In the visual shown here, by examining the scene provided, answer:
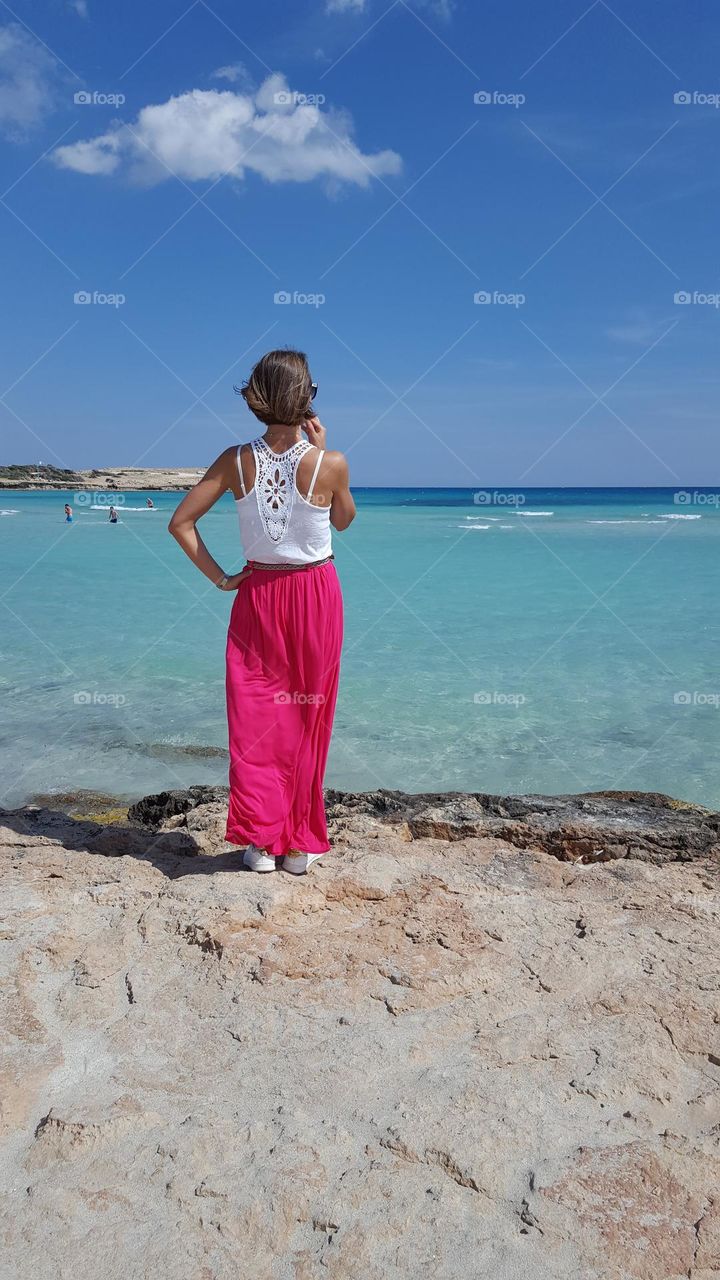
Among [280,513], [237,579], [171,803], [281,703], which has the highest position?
[280,513]

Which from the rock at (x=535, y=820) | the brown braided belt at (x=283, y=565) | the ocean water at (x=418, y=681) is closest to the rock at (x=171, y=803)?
the rock at (x=535, y=820)

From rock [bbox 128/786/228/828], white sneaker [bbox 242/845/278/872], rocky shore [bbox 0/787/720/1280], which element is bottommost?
rock [bbox 128/786/228/828]

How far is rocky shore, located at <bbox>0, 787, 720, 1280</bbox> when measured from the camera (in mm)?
A: 1798

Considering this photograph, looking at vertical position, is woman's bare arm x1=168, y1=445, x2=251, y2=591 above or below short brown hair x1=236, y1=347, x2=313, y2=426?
below

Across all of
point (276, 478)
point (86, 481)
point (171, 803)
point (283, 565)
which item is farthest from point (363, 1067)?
point (86, 481)

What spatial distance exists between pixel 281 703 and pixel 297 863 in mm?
635

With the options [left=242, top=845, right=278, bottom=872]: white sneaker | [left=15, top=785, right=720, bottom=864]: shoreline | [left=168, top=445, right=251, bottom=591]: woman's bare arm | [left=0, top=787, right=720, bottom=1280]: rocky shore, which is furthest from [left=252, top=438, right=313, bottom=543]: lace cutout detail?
[left=15, top=785, right=720, bottom=864]: shoreline

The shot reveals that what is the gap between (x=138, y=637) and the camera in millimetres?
11750

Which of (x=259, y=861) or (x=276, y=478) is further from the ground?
(x=276, y=478)

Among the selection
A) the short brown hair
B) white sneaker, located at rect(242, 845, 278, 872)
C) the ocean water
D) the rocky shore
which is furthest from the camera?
the ocean water

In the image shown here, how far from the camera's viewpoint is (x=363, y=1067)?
2305 millimetres

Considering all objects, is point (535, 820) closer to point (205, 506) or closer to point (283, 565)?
point (283, 565)

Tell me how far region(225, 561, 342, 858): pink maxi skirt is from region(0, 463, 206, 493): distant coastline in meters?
75.4

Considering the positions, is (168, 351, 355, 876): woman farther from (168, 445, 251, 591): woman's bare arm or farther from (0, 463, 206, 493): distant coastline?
(0, 463, 206, 493): distant coastline
